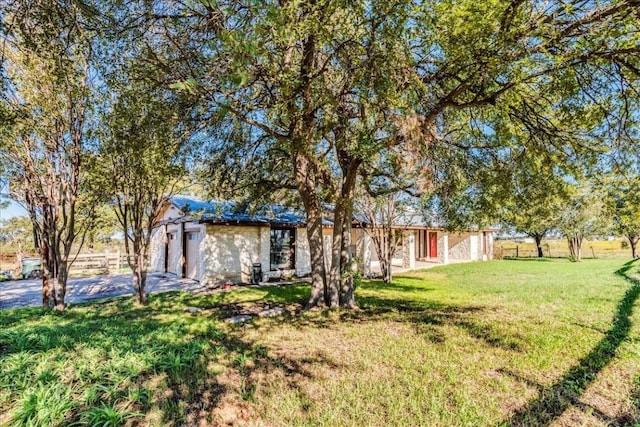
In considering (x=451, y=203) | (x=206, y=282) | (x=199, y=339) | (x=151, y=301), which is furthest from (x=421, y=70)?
(x=206, y=282)

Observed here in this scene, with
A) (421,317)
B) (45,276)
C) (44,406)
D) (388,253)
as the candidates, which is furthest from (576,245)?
(44,406)

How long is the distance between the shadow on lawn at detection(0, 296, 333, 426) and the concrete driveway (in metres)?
5.74

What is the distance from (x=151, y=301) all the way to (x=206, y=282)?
3049 millimetres

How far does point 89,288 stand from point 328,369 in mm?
11968

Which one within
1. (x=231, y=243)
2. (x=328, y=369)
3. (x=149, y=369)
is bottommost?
(x=328, y=369)

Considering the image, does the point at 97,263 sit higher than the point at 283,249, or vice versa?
the point at 283,249

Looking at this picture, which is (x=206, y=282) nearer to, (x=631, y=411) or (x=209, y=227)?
(x=209, y=227)

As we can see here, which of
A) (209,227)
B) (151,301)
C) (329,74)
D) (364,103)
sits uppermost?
(329,74)

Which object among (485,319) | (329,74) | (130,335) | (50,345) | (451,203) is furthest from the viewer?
(451,203)

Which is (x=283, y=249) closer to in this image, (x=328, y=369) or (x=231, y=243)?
(x=231, y=243)

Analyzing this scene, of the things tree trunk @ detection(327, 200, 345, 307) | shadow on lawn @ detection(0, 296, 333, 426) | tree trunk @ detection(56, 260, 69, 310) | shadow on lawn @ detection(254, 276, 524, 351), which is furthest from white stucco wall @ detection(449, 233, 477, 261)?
tree trunk @ detection(56, 260, 69, 310)

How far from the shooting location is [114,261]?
18.3 m

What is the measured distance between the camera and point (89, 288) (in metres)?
12.6

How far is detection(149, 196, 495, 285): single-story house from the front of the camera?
13.2 meters
